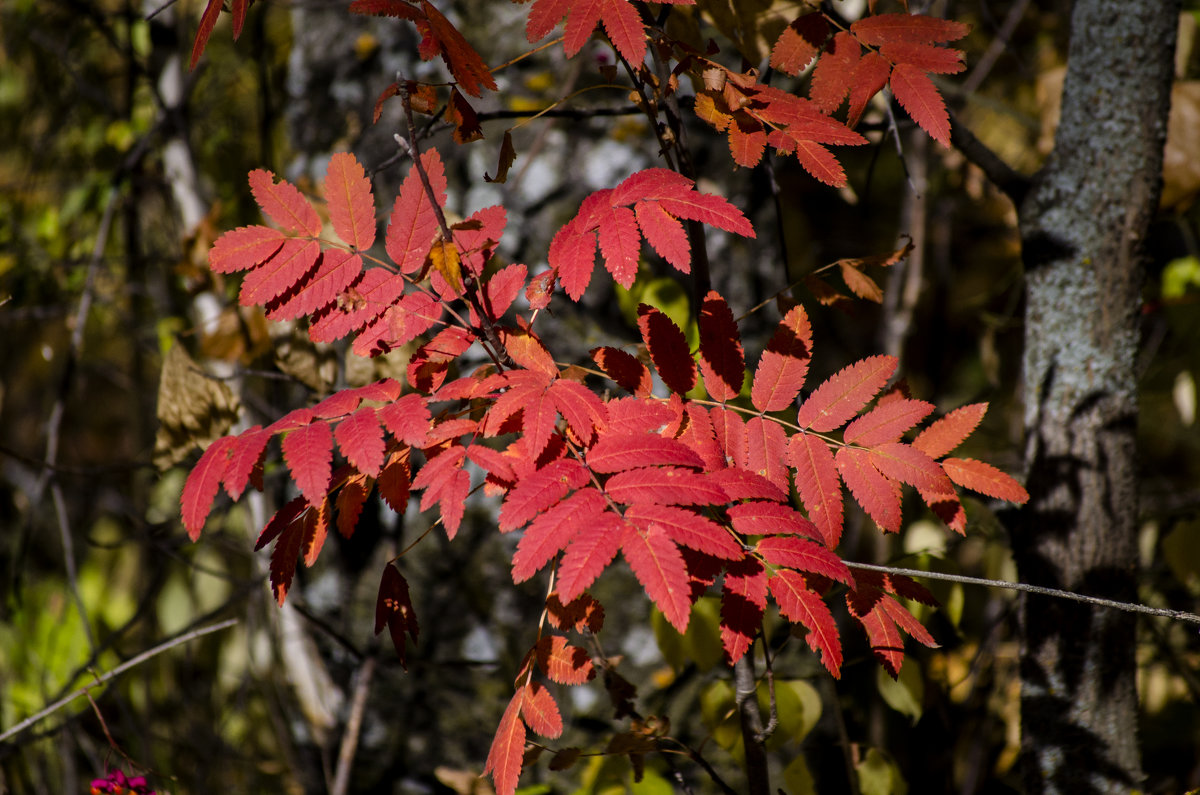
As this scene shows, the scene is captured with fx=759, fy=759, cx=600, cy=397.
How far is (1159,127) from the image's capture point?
1.02m

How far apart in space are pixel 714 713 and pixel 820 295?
577 millimetres

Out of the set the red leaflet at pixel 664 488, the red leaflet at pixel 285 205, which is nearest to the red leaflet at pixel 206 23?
the red leaflet at pixel 285 205

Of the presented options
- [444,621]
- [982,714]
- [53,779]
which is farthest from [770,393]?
[53,779]

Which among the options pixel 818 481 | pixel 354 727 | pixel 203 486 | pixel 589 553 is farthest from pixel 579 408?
pixel 354 727

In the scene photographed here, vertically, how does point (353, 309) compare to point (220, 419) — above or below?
above

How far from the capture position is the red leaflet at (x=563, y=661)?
791mm

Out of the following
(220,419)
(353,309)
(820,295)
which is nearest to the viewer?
(353,309)

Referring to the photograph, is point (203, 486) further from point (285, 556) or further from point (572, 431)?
point (572, 431)

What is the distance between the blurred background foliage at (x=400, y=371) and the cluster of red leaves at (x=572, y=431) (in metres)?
0.18

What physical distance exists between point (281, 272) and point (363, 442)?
8.3 inches

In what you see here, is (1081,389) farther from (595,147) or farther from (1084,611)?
(595,147)

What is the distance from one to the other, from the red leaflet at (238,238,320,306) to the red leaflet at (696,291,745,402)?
0.41m

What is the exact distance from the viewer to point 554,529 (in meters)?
0.62

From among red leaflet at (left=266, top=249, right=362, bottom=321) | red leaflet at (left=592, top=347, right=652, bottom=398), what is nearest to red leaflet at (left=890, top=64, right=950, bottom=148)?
red leaflet at (left=592, top=347, right=652, bottom=398)
